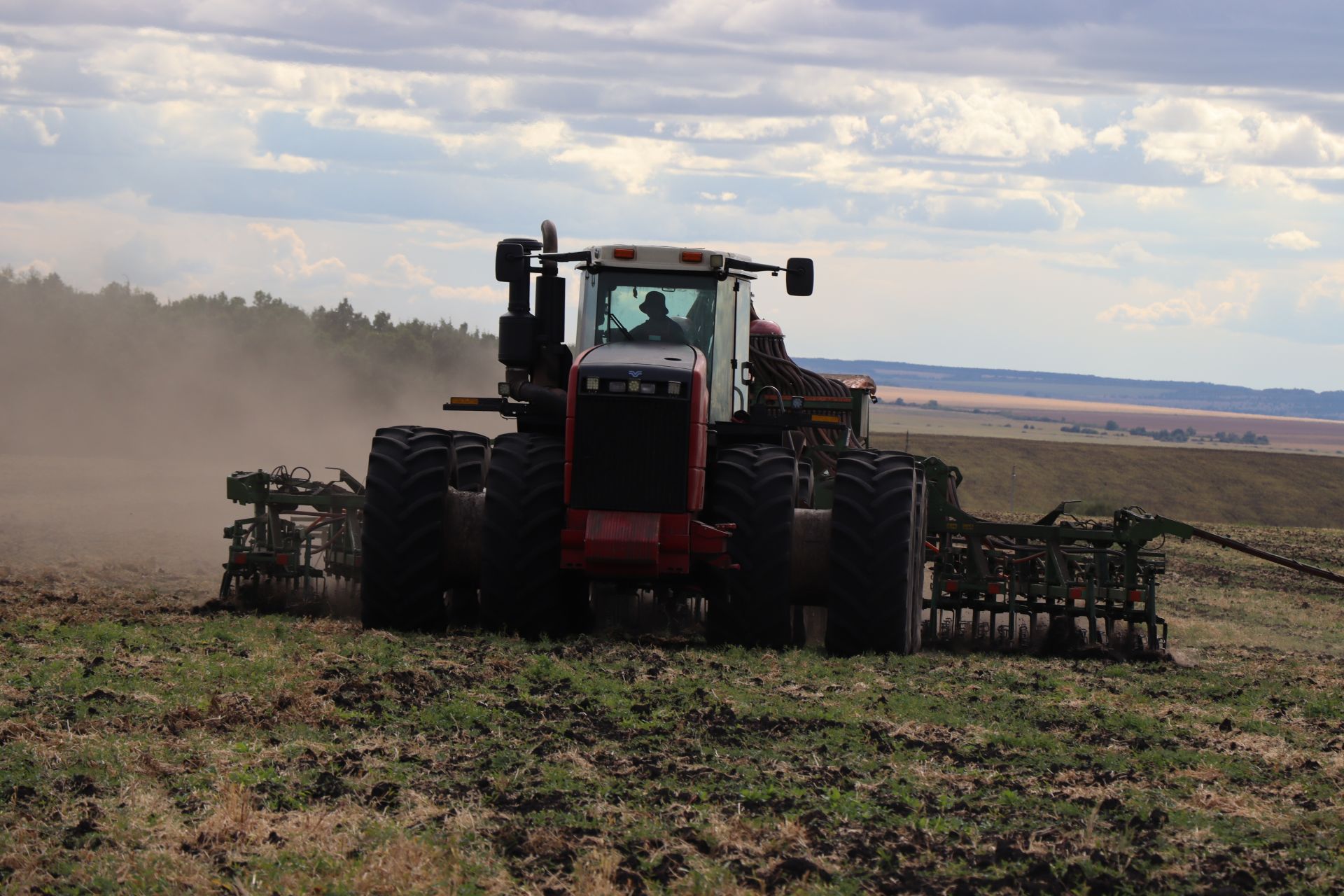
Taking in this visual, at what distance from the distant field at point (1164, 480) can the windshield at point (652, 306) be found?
1715 inches

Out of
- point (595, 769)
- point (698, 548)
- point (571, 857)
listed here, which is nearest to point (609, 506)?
point (698, 548)

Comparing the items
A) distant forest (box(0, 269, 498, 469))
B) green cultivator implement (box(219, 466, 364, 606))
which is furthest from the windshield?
distant forest (box(0, 269, 498, 469))

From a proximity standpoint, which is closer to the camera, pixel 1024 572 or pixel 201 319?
A: pixel 1024 572

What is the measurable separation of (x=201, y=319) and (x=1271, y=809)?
1666 inches

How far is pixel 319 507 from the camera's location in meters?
15.9

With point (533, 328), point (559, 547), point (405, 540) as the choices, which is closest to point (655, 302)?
point (533, 328)

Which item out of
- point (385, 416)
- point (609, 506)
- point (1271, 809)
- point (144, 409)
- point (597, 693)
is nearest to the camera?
point (1271, 809)

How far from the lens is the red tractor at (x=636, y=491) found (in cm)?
1253

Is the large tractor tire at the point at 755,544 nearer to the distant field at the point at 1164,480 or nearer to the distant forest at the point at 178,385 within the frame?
the distant forest at the point at 178,385

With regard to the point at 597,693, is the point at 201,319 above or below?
above

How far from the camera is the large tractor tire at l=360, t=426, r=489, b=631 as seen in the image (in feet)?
43.7

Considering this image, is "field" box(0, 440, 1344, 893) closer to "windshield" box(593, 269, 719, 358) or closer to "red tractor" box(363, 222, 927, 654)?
"red tractor" box(363, 222, 927, 654)

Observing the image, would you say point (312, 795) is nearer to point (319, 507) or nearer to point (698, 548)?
point (698, 548)

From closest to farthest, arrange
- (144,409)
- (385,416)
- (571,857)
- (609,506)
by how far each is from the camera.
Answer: (571,857), (609,506), (144,409), (385,416)
